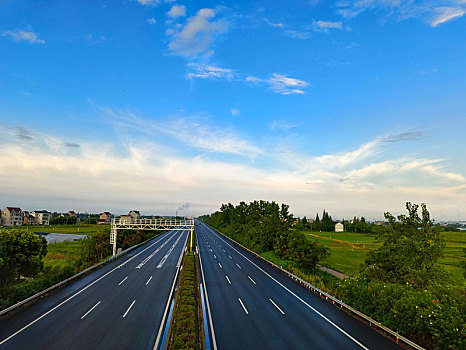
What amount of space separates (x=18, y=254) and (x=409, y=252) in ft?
116

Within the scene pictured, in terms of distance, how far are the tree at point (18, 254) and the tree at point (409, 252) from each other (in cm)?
3249

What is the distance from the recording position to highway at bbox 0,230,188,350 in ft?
51.5

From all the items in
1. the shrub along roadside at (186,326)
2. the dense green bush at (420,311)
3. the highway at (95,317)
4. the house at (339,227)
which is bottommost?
the house at (339,227)

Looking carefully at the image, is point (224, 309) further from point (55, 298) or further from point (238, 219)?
point (238, 219)

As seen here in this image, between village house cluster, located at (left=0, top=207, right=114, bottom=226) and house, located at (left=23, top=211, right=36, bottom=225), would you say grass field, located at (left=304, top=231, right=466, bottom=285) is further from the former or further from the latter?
house, located at (left=23, top=211, right=36, bottom=225)

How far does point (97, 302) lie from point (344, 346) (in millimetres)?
19243

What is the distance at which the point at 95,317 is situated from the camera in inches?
767

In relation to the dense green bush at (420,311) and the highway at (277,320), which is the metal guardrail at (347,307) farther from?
the highway at (277,320)

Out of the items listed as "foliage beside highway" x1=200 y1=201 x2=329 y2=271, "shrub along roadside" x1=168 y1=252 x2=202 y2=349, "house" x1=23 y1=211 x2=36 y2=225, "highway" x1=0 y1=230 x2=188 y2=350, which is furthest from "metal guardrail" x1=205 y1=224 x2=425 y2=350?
"house" x1=23 y1=211 x2=36 y2=225

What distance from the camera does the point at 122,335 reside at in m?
16.6

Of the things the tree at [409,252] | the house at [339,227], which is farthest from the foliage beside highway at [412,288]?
the house at [339,227]

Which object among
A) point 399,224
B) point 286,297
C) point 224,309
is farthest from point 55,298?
point 399,224

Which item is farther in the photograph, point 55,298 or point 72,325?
point 55,298

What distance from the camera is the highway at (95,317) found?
618 inches
